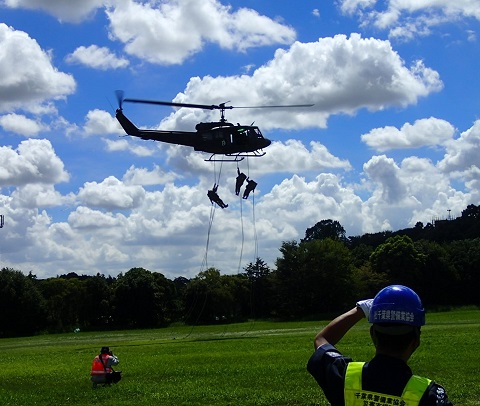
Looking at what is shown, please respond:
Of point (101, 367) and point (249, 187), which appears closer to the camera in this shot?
point (101, 367)

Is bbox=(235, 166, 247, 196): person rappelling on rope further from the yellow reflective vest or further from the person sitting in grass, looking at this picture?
the yellow reflective vest

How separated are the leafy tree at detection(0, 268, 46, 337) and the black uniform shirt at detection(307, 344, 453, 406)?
339 feet

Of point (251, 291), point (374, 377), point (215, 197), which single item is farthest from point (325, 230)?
point (374, 377)

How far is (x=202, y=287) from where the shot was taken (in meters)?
90.6

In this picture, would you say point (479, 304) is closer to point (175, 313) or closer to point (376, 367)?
point (175, 313)

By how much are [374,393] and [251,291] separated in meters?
99.2

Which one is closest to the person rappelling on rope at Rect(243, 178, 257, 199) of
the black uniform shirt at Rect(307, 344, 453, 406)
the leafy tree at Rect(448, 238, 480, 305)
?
the black uniform shirt at Rect(307, 344, 453, 406)

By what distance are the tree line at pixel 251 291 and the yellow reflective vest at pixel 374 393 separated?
89.0 m

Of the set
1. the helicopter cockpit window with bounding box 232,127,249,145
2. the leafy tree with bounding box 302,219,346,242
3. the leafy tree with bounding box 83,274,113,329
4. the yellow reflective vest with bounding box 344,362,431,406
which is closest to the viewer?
the yellow reflective vest with bounding box 344,362,431,406

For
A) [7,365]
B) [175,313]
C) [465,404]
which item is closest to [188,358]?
[7,365]

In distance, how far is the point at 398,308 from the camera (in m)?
3.93

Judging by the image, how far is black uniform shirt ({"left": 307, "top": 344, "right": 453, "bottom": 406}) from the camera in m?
3.81

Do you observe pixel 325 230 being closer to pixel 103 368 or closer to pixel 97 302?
pixel 97 302

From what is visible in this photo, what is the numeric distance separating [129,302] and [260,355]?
242 ft
